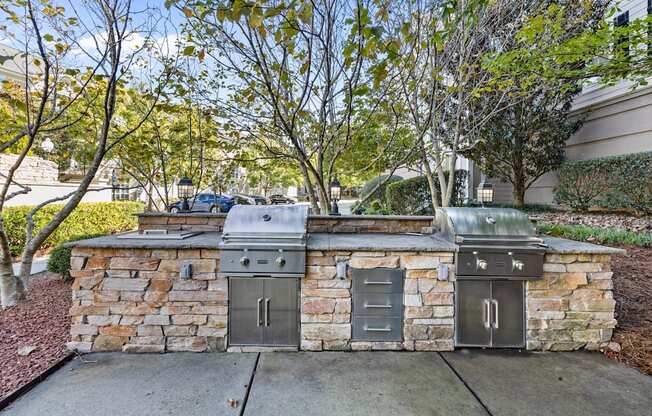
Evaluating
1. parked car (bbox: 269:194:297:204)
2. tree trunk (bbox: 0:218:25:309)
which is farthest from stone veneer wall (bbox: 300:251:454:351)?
parked car (bbox: 269:194:297:204)

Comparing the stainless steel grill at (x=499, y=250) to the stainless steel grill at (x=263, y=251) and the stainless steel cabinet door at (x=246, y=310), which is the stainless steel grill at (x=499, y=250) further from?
the stainless steel cabinet door at (x=246, y=310)

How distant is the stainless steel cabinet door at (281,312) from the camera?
269cm

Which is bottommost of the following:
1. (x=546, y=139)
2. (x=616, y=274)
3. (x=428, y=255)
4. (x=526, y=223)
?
(x=616, y=274)

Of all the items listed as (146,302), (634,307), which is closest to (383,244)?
(146,302)

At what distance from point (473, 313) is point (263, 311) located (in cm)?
194

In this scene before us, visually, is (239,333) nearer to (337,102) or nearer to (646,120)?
(337,102)

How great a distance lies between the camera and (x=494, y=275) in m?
2.66

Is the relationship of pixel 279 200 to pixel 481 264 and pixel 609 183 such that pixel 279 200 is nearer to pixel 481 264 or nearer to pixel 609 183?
pixel 609 183

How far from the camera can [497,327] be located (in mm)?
2717

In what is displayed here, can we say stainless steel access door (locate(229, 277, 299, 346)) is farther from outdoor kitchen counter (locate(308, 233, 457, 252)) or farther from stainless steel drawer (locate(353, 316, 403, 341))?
stainless steel drawer (locate(353, 316, 403, 341))

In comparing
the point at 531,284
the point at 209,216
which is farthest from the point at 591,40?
the point at 209,216

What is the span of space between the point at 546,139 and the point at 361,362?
6.95 m

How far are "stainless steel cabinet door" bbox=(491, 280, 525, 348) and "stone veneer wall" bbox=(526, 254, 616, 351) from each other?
0.08 m

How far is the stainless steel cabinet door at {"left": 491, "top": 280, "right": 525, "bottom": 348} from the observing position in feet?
8.89
